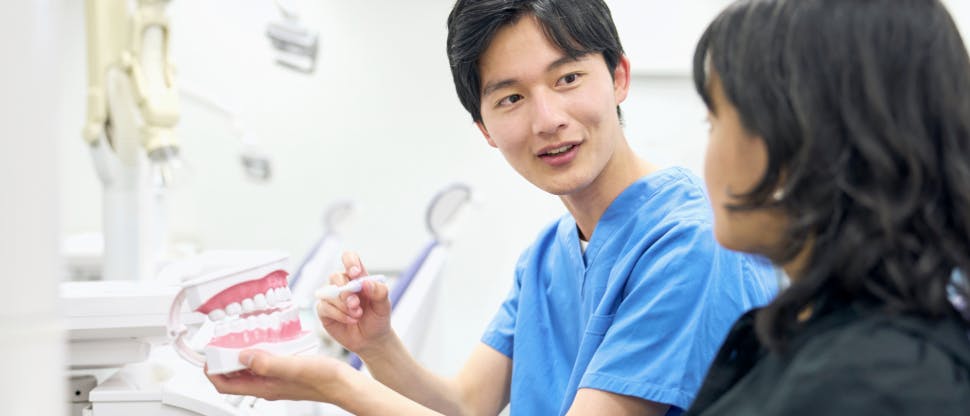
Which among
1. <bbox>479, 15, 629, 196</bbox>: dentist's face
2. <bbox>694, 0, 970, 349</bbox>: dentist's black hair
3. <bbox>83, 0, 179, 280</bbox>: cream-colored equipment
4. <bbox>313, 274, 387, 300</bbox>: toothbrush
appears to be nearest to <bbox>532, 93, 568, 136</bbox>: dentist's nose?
<bbox>479, 15, 629, 196</bbox>: dentist's face

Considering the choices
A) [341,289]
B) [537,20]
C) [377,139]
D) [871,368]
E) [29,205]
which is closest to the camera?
[29,205]

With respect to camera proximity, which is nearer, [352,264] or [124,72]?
[352,264]

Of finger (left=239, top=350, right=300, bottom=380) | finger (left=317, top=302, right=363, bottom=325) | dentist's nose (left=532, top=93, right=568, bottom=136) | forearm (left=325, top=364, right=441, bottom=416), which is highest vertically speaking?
dentist's nose (left=532, top=93, right=568, bottom=136)

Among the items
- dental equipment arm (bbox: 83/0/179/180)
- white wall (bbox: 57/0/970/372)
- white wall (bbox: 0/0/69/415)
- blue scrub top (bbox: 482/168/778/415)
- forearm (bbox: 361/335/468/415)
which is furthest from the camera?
white wall (bbox: 57/0/970/372)

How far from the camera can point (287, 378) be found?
3.31 feet

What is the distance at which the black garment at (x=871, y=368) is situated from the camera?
65 cm

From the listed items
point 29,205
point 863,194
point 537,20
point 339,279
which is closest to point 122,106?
point 339,279

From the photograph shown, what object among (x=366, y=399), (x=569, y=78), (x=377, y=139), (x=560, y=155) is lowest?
(x=377, y=139)

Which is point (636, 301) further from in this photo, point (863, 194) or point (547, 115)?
point (863, 194)

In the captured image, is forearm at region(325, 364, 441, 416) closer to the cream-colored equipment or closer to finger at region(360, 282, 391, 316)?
finger at region(360, 282, 391, 316)

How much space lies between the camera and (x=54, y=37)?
564 mm

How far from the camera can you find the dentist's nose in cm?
125

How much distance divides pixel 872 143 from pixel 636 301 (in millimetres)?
514

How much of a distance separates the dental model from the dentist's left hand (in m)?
0.02
